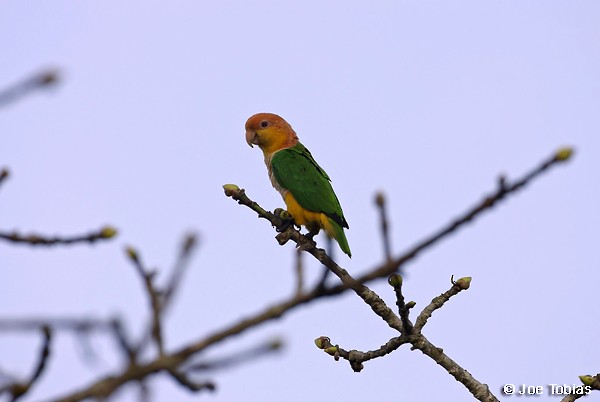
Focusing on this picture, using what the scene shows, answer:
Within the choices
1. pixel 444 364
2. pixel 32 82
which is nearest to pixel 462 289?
pixel 444 364

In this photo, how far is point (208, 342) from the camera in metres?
1.50

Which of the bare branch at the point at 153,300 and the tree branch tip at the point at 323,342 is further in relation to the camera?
the tree branch tip at the point at 323,342

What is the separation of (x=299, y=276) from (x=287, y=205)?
6.51 m

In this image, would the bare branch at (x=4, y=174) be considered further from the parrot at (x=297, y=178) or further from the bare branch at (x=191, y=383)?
the parrot at (x=297, y=178)

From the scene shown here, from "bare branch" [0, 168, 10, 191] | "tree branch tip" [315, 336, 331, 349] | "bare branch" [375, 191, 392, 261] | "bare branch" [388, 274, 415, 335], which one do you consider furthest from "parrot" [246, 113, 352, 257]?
"bare branch" [375, 191, 392, 261]

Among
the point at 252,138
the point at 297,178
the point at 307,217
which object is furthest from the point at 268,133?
the point at 307,217

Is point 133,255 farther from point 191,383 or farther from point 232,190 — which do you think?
point 232,190

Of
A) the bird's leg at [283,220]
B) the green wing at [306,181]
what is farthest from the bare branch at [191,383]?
the green wing at [306,181]

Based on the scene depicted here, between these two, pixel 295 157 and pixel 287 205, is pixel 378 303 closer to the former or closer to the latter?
pixel 287 205

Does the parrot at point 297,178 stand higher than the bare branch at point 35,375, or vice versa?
the parrot at point 297,178

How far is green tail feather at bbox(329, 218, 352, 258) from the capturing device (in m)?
7.39

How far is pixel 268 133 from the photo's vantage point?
9.41 metres

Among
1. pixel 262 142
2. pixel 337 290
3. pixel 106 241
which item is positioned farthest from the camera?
pixel 262 142

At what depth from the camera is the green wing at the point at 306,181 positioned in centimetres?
776
